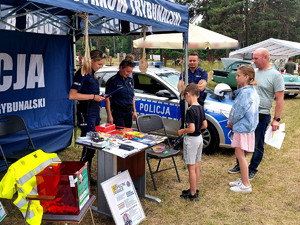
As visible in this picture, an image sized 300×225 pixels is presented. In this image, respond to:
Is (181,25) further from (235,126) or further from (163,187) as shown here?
(163,187)

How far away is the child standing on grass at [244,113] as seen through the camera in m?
3.67

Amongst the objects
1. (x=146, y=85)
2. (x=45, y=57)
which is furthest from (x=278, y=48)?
(x=45, y=57)

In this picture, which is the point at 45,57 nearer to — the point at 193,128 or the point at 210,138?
the point at 193,128

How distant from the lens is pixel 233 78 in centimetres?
1392

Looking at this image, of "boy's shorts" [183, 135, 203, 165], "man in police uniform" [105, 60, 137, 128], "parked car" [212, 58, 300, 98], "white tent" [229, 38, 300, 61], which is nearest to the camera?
"boy's shorts" [183, 135, 203, 165]

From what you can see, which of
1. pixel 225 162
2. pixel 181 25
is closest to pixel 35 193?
pixel 181 25

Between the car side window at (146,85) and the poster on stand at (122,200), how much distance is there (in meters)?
2.72

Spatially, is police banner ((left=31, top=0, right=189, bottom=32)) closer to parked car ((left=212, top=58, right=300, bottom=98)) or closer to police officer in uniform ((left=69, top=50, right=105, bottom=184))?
police officer in uniform ((left=69, top=50, right=105, bottom=184))

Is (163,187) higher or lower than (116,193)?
lower

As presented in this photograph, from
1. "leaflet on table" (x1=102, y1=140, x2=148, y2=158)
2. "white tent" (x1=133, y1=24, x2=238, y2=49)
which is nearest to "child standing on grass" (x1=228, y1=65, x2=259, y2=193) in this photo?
"leaflet on table" (x1=102, y1=140, x2=148, y2=158)

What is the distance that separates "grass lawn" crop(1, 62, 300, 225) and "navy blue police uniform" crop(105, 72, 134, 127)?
97cm

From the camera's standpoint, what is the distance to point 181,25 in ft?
14.6

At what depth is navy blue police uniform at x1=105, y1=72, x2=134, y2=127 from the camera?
13.8ft

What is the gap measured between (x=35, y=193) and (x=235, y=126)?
2.48 meters
